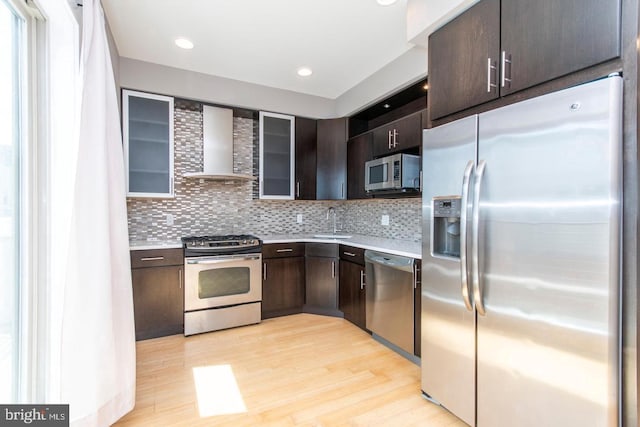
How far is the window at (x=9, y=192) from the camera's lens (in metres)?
1.34

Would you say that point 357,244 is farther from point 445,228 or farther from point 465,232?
point 465,232

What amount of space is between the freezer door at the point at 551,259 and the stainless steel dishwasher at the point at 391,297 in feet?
2.70

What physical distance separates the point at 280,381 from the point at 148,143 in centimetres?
259

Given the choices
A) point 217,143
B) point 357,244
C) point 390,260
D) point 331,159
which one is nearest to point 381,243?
point 357,244

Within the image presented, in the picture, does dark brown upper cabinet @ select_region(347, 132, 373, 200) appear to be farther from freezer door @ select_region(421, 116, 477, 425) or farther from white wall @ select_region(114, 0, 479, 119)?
freezer door @ select_region(421, 116, 477, 425)

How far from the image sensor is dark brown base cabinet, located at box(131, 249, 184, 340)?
2803 mm

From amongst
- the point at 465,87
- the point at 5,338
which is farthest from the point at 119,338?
the point at 465,87

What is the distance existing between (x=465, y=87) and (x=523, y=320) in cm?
128

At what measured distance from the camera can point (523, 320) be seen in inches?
54.0

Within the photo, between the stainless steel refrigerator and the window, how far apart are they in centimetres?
221

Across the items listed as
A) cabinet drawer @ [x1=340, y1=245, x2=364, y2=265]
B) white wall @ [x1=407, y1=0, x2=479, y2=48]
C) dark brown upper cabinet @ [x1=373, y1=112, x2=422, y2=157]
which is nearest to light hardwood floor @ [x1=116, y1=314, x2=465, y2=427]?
cabinet drawer @ [x1=340, y1=245, x2=364, y2=265]

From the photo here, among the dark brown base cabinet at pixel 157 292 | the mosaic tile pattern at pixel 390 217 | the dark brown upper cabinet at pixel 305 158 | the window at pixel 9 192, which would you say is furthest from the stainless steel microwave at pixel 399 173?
the window at pixel 9 192

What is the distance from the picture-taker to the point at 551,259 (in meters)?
1.27

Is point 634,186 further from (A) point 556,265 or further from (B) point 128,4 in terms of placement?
(B) point 128,4
